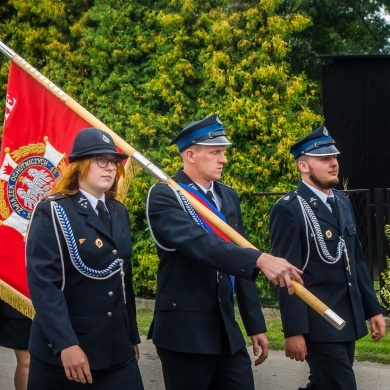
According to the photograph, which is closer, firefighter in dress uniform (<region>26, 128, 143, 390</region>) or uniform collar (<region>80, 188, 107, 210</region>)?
firefighter in dress uniform (<region>26, 128, 143, 390</region>)

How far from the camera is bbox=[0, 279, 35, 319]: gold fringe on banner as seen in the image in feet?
18.6

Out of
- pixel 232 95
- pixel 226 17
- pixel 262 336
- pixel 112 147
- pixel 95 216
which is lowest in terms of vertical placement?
pixel 262 336

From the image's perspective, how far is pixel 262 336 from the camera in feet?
16.3

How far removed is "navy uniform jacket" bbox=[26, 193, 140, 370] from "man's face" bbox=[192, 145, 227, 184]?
2.00 ft

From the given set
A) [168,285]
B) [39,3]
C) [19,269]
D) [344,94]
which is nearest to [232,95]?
[39,3]

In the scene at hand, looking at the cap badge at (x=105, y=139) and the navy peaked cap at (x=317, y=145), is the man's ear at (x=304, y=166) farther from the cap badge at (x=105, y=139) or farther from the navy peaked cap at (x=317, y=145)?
the cap badge at (x=105, y=139)

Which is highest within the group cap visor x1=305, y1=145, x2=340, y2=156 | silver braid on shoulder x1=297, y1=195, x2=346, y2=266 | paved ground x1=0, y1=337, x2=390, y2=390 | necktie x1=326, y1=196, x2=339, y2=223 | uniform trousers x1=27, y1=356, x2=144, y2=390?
cap visor x1=305, y1=145, x2=340, y2=156

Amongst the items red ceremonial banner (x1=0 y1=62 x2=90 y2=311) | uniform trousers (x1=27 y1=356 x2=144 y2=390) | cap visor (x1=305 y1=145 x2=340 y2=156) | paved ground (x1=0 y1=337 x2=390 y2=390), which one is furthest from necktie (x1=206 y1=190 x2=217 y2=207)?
paved ground (x1=0 y1=337 x2=390 y2=390)

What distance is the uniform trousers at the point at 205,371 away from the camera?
15.6ft

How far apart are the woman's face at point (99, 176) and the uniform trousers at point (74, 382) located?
778 millimetres

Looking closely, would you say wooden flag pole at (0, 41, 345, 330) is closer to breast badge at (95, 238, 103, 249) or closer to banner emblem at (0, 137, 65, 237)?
banner emblem at (0, 137, 65, 237)

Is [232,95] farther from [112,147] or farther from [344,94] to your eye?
[112,147]

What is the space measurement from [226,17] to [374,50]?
37.0 ft

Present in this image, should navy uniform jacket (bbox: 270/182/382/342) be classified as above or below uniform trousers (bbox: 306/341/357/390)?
above
